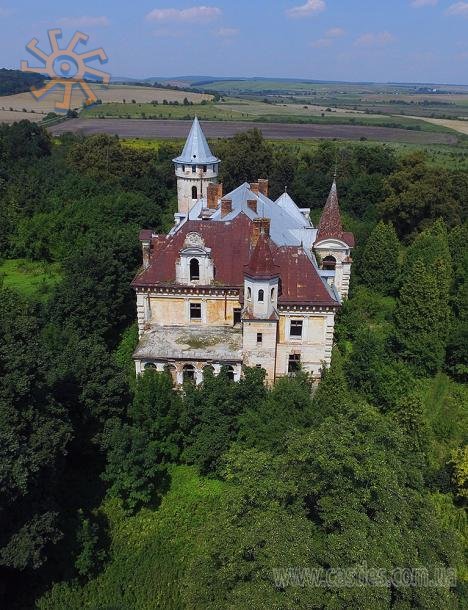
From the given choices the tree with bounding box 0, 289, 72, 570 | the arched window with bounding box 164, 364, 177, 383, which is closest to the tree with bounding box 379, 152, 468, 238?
the arched window with bounding box 164, 364, 177, 383

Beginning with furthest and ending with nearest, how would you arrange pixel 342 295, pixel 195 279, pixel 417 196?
1. pixel 417 196
2. pixel 342 295
3. pixel 195 279

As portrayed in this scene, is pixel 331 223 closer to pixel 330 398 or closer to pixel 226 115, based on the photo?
pixel 330 398

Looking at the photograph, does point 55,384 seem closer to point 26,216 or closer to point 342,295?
point 342,295

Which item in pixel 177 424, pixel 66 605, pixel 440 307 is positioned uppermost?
pixel 440 307

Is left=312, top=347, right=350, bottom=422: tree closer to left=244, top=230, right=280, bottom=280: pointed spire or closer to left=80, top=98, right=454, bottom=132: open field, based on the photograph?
left=244, top=230, right=280, bottom=280: pointed spire

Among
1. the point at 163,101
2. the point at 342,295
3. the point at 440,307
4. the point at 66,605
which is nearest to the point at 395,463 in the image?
the point at 66,605
